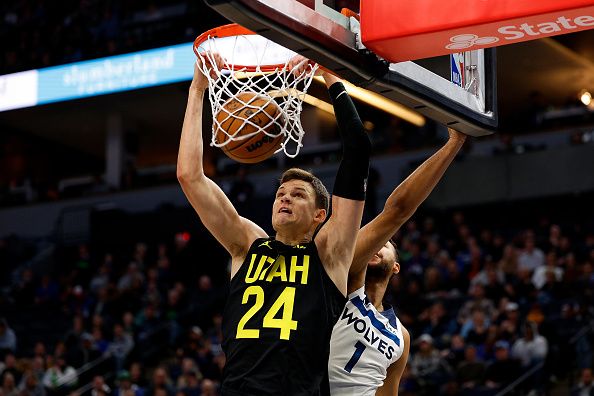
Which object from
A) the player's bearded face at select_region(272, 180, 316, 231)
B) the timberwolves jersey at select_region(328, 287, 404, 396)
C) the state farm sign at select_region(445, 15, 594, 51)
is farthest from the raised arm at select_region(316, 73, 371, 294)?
the state farm sign at select_region(445, 15, 594, 51)

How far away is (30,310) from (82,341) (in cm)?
377

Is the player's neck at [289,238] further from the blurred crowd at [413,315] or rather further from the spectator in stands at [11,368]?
the spectator in stands at [11,368]

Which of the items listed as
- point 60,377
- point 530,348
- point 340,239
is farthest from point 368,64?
point 60,377

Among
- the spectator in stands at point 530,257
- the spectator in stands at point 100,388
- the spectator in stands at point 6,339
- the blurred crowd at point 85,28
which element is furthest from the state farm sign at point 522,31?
the blurred crowd at point 85,28

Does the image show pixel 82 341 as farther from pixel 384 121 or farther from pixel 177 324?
pixel 384 121

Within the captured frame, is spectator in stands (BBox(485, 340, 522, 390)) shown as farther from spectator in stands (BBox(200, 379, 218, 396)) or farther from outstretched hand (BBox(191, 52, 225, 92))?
outstretched hand (BBox(191, 52, 225, 92))

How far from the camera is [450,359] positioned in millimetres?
12047

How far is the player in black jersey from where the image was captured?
3.97m

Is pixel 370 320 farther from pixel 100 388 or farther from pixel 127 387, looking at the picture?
pixel 100 388

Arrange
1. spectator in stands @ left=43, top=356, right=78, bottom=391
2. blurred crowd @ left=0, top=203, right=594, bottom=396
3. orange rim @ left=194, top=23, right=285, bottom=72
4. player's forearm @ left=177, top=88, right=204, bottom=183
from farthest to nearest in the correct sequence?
1. spectator in stands @ left=43, top=356, right=78, bottom=391
2. blurred crowd @ left=0, top=203, right=594, bottom=396
3. orange rim @ left=194, top=23, right=285, bottom=72
4. player's forearm @ left=177, top=88, right=204, bottom=183

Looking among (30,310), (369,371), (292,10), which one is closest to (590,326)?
(369,371)

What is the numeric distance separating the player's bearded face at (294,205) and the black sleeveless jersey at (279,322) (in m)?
0.12

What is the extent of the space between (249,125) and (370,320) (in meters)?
1.02

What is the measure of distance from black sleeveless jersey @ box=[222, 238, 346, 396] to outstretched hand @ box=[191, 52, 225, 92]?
30.4 inches
